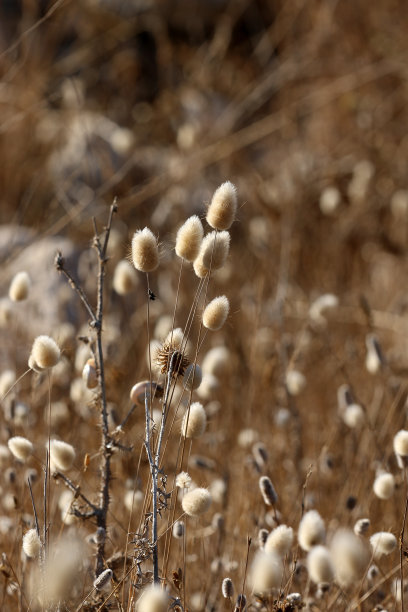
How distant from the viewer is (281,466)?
1801 millimetres

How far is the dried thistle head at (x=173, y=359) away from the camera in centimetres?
99

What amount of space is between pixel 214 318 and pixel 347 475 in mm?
870

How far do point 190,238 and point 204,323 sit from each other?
0.39ft

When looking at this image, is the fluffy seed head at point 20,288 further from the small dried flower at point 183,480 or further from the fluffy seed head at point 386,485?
the fluffy seed head at point 386,485

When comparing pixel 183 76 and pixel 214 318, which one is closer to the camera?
pixel 214 318

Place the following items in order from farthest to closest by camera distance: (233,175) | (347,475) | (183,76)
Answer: (183,76) → (233,175) → (347,475)

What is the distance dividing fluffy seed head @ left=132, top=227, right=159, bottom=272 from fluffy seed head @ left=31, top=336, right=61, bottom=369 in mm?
171

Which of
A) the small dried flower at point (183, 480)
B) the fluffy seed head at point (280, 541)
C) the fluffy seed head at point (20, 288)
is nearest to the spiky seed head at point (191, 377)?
the small dried flower at point (183, 480)

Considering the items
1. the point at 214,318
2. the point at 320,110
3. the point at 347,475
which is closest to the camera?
the point at 214,318

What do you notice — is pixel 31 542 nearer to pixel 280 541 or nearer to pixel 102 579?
pixel 102 579

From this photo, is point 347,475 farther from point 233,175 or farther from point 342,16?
point 342,16

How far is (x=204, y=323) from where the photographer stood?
3.23ft

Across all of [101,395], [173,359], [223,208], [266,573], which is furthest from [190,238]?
[266,573]

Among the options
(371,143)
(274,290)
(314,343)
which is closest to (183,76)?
(371,143)
